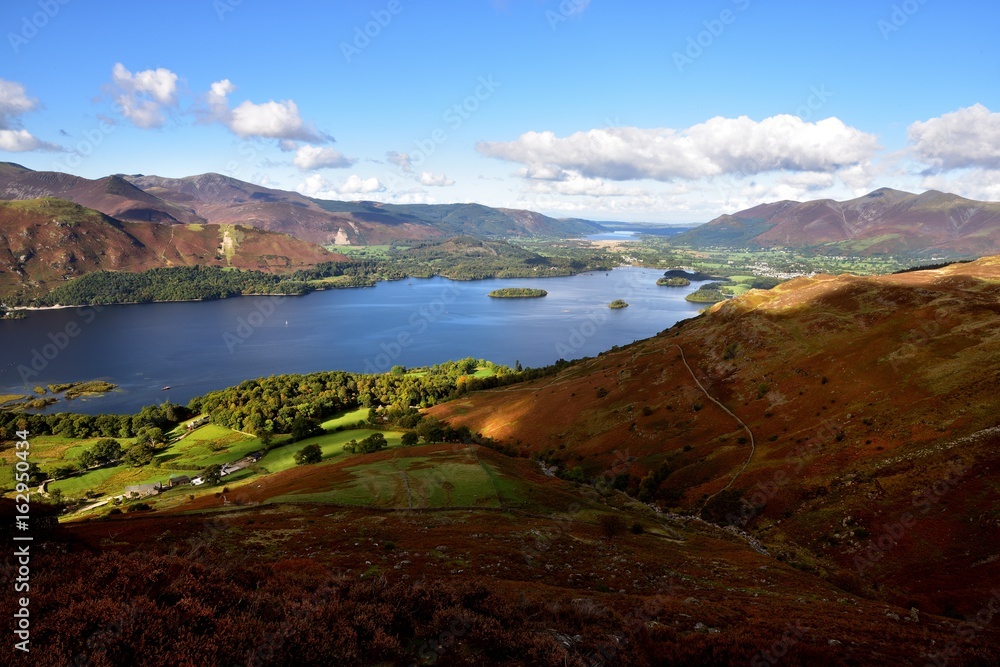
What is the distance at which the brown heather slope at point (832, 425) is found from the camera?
32250 millimetres

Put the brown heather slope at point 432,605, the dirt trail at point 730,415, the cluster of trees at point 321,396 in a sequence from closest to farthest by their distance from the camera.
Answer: the brown heather slope at point 432,605, the dirt trail at point 730,415, the cluster of trees at point 321,396

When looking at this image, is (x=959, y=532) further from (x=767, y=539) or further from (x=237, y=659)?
(x=237, y=659)

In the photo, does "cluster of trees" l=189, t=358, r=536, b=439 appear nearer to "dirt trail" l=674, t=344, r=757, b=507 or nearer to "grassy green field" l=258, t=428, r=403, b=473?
"grassy green field" l=258, t=428, r=403, b=473

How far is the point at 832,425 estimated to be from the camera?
49875 mm

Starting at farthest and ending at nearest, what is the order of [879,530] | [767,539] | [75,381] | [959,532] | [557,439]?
[75,381], [557,439], [767,539], [879,530], [959,532]

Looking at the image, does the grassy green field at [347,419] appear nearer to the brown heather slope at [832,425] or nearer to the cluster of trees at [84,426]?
the brown heather slope at [832,425]

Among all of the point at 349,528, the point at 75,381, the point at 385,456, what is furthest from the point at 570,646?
the point at 75,381

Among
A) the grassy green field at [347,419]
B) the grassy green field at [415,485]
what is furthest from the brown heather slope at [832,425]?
the grassy green field at [347,419]

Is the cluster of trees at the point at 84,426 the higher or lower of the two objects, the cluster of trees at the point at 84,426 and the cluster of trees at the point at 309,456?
the lower

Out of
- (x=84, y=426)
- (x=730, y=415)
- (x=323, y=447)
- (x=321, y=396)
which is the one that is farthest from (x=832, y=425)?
(x=84, y=426)

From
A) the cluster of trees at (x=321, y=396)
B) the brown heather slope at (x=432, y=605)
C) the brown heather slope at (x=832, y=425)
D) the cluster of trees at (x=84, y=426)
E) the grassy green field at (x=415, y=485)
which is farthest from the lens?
the cluster of trees at (x=321, y=396)

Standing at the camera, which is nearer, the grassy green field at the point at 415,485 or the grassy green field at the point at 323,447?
the grassy green field at the point at 415,485

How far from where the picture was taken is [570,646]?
12.7 meters

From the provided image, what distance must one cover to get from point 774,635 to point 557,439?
61.2 meters
